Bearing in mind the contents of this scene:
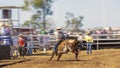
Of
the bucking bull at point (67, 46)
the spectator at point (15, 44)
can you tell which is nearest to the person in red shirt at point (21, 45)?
the spectator at point (15, 44)

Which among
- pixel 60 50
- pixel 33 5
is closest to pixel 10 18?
pixel 60 50

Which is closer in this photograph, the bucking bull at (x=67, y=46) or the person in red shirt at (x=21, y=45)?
the bucking bull at (x=67, y=46)

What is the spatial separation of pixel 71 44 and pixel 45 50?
10.4 meters

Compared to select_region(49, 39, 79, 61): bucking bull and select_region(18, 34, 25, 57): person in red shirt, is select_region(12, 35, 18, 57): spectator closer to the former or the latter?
select_region(18, 34, 25, 57): person in red shirt

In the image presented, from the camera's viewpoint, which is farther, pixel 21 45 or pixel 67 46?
pixel 21 45

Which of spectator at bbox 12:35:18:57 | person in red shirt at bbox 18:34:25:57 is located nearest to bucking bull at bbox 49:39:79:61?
person in red shirt at bbox 18:34:25:57

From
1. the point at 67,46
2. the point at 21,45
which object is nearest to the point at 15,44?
the point at 21,45

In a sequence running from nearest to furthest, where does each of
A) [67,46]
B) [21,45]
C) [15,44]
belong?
1. [67,46]
2. [21,45]
3. [15,44]

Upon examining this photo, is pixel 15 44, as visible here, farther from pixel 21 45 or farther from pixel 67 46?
pixel 67 46

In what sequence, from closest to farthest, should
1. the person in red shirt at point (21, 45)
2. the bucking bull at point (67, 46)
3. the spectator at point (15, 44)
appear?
the bucking bull at point (67, 46) < the person in red shirt at point (21, 45) < the spectator at point (15, 44)

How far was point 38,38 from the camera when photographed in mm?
29062

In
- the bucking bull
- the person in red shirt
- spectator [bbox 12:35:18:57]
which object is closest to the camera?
the bucking bull

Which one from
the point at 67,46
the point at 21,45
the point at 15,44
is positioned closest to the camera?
the point at 67,46

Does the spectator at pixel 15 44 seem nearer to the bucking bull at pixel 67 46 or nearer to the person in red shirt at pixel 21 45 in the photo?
the person in red shirt at pixel 21 45
